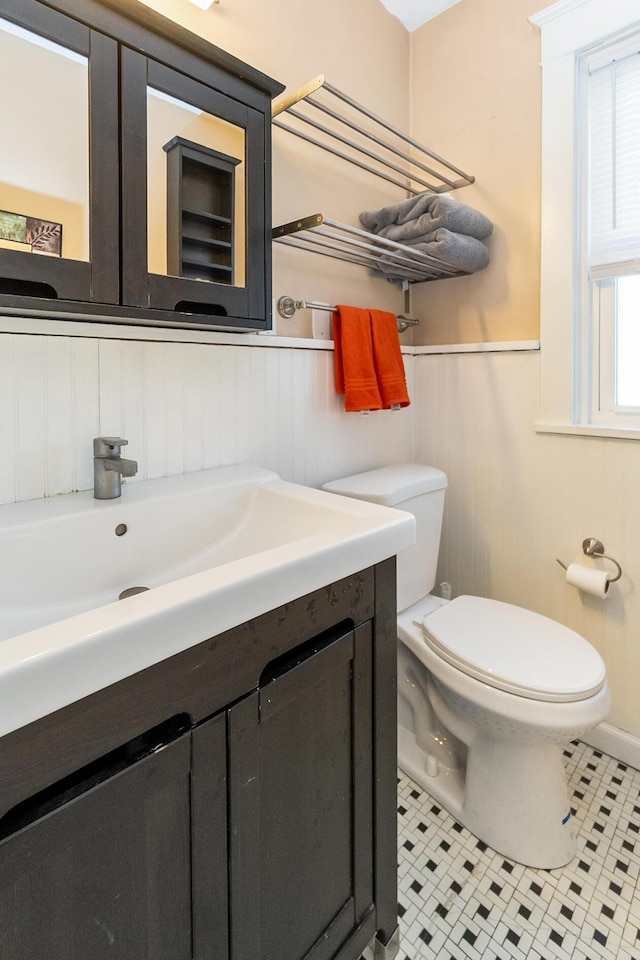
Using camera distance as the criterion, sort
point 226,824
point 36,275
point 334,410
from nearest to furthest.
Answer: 1. point 226,824
2. point 36,275
3. point 334,410

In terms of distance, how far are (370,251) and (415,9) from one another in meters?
0.92

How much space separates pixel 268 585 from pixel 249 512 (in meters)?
0.44

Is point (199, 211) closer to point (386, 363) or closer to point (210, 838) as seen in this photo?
point (386, 363)

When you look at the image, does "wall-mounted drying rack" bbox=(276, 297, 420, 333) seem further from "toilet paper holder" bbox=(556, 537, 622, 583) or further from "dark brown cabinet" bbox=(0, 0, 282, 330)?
"toilet paper holder" bbox=(556, 537, 622, 583)

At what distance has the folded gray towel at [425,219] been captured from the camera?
56.1 inches

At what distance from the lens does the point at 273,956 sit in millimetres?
692

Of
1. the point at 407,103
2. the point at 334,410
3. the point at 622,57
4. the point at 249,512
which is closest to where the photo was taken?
the point at 249,512

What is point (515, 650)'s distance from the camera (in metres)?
1.18

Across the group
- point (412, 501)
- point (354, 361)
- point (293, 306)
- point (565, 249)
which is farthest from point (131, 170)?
point (565, 249)

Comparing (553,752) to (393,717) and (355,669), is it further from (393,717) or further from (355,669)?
(355,669)

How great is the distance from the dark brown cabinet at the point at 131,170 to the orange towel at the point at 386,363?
587 millimetres

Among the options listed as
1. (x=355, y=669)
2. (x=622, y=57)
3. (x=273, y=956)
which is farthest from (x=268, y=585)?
(x=622, y=57)

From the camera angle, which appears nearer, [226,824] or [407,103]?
[226,824]

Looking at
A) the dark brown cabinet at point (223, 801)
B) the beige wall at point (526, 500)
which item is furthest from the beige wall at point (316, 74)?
the dark brown cabinet at point (223, 801)
